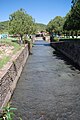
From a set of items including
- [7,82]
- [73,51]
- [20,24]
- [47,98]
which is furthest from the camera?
[20,24]

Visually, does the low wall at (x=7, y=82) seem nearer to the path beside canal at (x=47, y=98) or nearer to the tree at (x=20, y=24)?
the path beside canal at (x=47, y=98)

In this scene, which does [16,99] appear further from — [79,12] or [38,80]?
[79,12]

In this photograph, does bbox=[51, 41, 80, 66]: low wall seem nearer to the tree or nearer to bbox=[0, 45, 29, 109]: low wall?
bbox=[0, 45, 29, 109]: low wall

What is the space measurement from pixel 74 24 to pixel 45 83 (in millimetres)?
38695

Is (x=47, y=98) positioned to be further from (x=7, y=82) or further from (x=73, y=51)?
(x=73, y=51)

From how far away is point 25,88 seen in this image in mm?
21172

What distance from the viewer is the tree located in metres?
64.9

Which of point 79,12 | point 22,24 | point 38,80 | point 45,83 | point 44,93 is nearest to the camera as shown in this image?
point 44,93

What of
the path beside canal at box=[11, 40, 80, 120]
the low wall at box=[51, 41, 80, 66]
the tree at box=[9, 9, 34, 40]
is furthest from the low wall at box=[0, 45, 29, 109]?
the tree at box=[9, 9, 34, 40]

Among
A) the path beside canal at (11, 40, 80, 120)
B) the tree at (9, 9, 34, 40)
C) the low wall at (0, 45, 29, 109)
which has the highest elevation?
the tree at (9, 9, 34, 40)

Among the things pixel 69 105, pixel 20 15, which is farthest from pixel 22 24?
pixel 69 105

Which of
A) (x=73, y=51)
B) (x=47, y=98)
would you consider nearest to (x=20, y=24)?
(x=73, y=51)

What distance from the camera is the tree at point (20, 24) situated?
213 feet

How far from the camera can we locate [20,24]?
65375 mm
